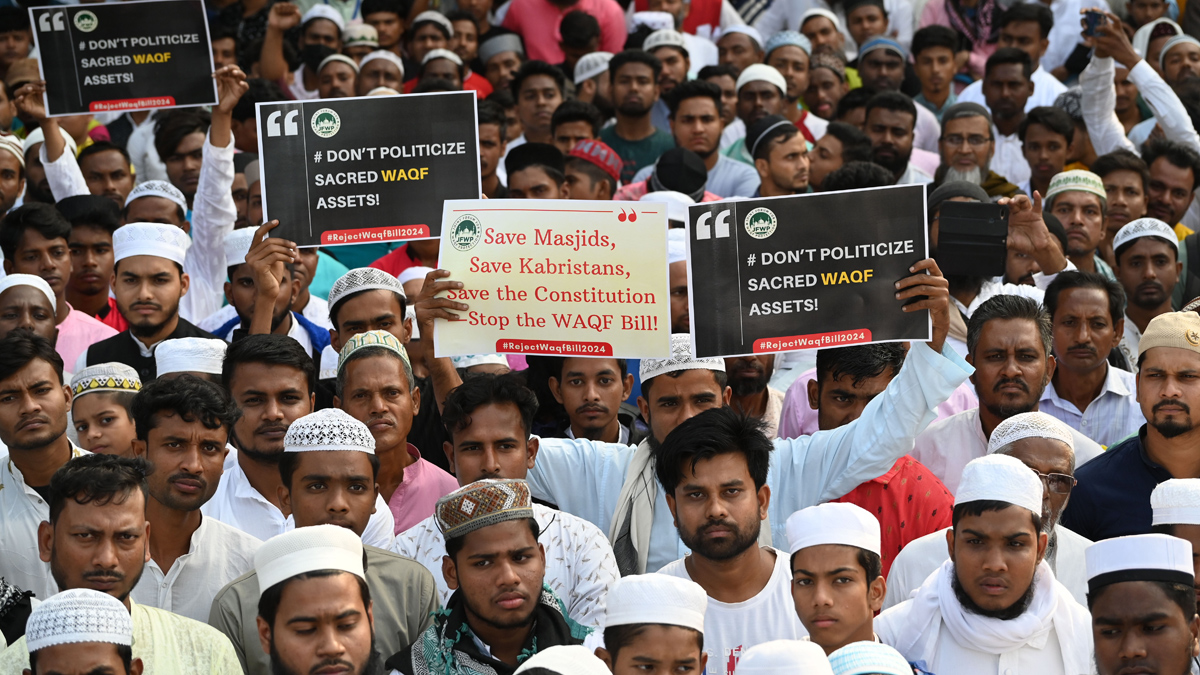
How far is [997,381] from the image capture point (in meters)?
6.42

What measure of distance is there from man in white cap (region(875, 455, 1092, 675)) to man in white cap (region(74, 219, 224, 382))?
401 cm

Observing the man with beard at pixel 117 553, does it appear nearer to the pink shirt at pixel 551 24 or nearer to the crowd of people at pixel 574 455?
the crowd of people at pixel 574 455

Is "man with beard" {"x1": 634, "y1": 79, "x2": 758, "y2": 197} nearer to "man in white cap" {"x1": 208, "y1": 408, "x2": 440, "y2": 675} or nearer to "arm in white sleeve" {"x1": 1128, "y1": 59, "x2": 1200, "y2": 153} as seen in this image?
"arm in white sleeve" {"x1": 1128, "y1": 59, "x2": 1200, "y2": 153}

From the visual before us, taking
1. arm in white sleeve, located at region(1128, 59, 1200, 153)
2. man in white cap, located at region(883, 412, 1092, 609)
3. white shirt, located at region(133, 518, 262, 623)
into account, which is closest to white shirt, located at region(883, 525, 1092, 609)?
man in white cap, located at region(883, 412, 1092, 609)

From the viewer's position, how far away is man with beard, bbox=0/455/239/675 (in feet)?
15.6

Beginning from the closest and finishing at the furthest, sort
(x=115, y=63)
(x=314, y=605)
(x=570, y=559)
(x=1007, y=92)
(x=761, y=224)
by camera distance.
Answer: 1. (x=314, y=605)
2. (x=570, y=559)
3. (x=761, y=224)
4. (x=115, y=63)
5. (x=1007, y=92)

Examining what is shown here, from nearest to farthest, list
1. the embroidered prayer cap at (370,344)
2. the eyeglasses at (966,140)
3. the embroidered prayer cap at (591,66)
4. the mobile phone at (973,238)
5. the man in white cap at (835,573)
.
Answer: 1. the man in white cap at (835,573)
2. the embroidered prayer cap at (370,344)
3. the mobile phone at (973,238)
4. the eyeglasses at (966,140)
5. the embroidered prayer cap at (591,66)

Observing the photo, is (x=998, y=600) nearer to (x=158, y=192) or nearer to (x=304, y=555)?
(x=304, y=555)

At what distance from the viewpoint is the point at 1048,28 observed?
12.3 meters

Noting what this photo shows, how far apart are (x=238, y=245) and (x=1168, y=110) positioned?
6132 mm

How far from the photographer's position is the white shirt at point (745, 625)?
5027 millimetres

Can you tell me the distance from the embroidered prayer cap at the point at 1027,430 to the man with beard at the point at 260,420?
272 cm

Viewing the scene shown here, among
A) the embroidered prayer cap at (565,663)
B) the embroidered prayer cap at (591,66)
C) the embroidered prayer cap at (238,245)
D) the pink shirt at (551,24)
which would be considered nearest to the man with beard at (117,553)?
the embroidered prayer cap at (565,663)

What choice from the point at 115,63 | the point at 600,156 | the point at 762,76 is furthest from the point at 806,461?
the point at 762,76
